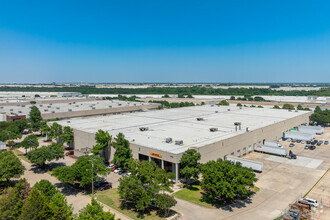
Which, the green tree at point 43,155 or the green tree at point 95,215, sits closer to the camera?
the green tree at point 95,215

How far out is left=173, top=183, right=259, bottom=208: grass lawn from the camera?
38.9 m

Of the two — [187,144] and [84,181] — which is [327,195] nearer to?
[187,144]

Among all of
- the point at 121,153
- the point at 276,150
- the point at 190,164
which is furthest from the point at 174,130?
the point at 276,150

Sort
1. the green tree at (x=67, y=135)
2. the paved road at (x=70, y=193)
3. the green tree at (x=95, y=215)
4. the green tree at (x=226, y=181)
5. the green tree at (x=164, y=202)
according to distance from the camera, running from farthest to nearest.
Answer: the green tree at (x=67, y=135) < the paved road at (x=70, y=193) < the green tree at (x=226, y=181) < the green tree at (x=164, y=202) < the green tree at (x=95, y=215)

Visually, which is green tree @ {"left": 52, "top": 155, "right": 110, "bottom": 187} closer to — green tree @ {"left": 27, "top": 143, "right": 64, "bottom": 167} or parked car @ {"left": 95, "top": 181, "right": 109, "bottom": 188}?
parked car @ {"left": 95, "top": 181, "right": 109, "bottom": 188}

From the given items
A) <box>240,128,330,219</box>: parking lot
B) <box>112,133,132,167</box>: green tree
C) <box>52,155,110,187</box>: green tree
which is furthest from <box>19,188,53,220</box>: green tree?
<box>240,128,330,219</box>: parking lot

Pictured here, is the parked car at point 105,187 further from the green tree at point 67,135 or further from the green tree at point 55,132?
the green tree at point 55,132

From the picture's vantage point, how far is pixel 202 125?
78.0 metres

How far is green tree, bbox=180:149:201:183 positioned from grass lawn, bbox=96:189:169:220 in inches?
385

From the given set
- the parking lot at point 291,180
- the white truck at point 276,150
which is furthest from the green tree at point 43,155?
the white truck at point 276,150

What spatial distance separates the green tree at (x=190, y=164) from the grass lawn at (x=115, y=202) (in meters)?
9.79

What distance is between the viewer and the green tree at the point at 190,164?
4341 cm

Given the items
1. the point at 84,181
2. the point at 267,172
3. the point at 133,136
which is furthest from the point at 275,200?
the point at 133,136

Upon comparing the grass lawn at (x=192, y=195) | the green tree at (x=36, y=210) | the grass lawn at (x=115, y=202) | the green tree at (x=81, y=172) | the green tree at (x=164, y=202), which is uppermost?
the green tree at (x=36, y=210)
